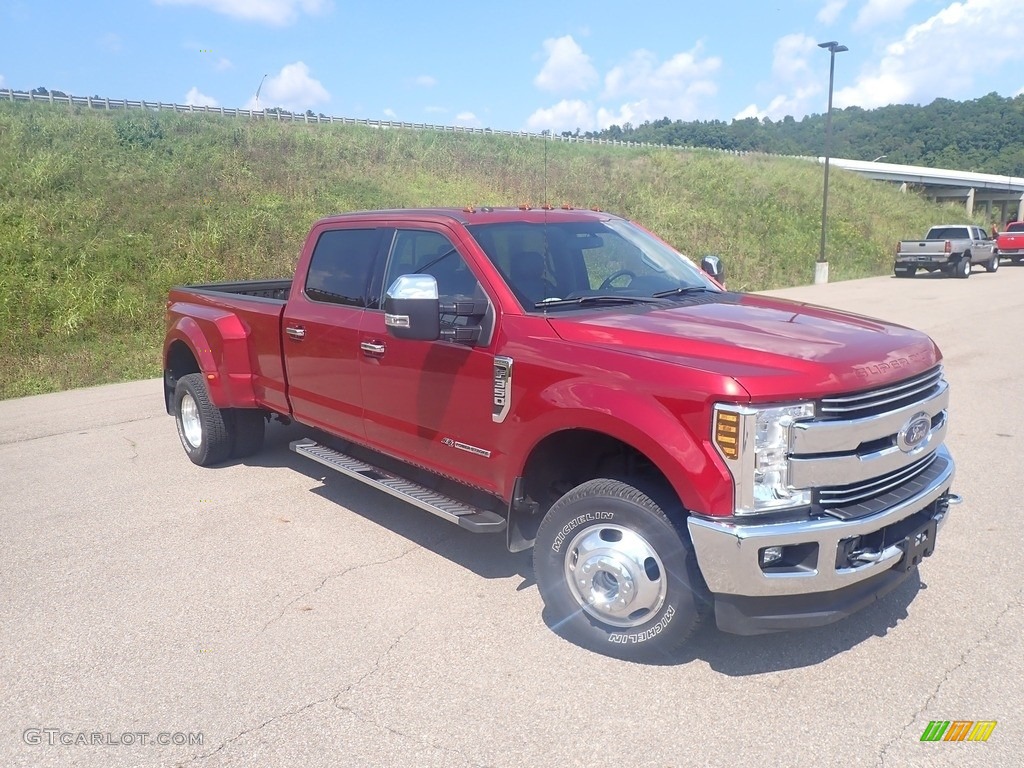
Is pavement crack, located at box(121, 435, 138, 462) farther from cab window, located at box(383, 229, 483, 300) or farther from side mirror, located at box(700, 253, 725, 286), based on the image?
side mirror, located at box(700, 253, 725, 286)

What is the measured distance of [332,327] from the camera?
4969mm

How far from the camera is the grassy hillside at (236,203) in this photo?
13.8 meters

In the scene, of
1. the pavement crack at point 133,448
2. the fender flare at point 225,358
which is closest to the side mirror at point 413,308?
the fender flare at point 225,358

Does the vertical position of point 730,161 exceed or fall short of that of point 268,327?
it exceeds it

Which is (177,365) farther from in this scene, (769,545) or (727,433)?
(769,545)

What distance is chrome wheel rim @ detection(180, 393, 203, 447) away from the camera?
6594 millimetres

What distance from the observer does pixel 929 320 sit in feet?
49.5

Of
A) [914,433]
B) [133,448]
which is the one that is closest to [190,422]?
[133,448]

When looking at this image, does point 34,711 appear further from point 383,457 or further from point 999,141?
point 999,141

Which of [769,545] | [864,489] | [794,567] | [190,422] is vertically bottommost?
[190,422]

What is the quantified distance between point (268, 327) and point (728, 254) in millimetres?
23684

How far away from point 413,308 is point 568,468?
1094 millimetres

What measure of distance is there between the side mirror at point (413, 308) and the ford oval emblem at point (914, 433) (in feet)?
6.95

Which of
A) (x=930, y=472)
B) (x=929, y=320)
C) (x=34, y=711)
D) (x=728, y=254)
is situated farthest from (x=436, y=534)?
(x=728, y=254)
